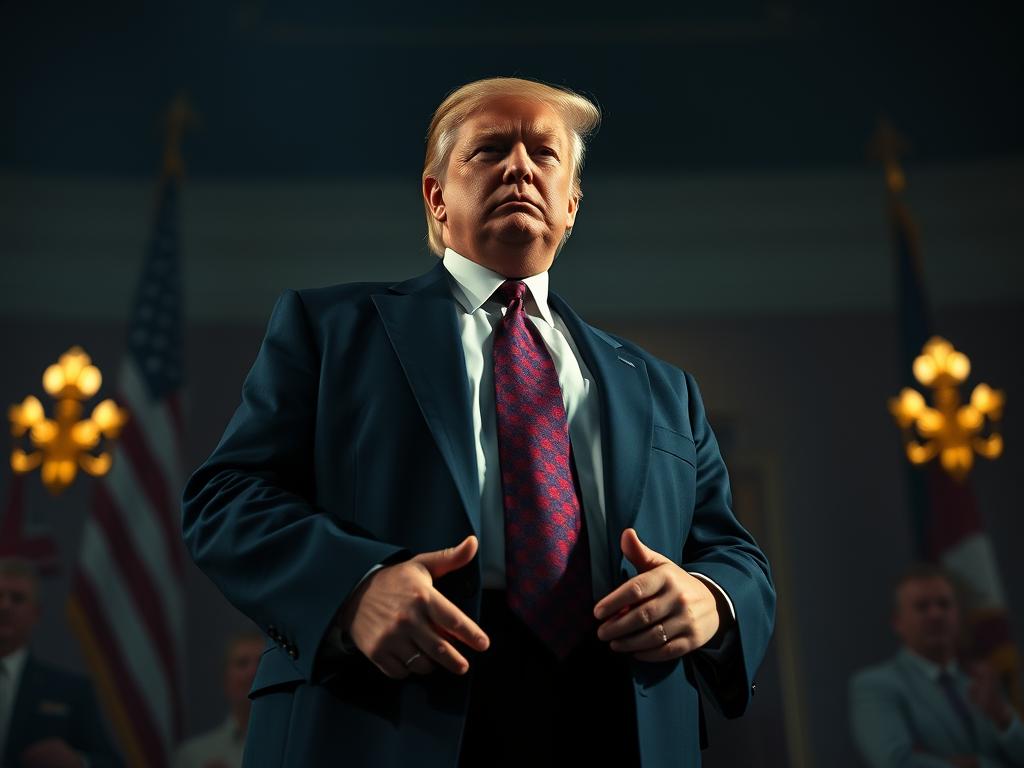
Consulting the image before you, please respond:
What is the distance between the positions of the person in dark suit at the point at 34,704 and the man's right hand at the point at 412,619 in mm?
3319

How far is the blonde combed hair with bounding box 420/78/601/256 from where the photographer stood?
1356mm

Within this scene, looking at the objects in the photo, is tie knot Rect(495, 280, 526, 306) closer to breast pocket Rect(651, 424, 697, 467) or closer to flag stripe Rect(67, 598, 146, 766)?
breast pocket Rect(651, 424, 697, 467)

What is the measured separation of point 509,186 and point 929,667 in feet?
11.6

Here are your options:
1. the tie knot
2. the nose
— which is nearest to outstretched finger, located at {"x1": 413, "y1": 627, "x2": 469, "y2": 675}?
the tie knot

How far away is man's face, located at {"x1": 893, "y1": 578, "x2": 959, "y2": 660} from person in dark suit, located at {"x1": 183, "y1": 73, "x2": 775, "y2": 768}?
3297 millimetres

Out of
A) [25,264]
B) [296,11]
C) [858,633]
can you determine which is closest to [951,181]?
[858,633]

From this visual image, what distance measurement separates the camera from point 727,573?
1.12 meters

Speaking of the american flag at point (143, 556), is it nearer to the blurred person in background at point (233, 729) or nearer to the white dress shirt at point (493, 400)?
the blurred person in background at point (233, 729)

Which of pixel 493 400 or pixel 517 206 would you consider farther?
pixel 517 206

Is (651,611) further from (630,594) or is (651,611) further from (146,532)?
(146,532)

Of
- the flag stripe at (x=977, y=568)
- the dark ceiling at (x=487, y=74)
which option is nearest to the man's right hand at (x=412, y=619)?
the flag stripe at (x=977, y=568)

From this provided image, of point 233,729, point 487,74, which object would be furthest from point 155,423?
point 487,74

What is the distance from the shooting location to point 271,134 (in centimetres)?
544

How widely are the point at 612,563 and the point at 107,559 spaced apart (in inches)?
137
